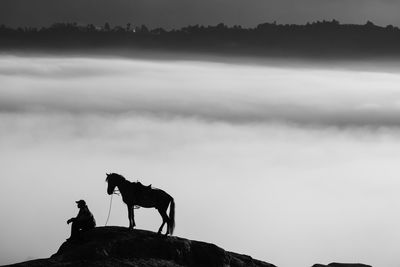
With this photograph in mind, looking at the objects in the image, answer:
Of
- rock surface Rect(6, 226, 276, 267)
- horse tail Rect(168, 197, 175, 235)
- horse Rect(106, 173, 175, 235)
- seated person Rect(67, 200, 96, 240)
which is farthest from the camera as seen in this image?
horse tail Rect(168, 197, 175, 235)

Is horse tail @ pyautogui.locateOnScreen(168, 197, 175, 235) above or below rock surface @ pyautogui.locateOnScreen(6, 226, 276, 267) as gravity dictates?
above

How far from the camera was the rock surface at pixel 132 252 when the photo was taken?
4356cm

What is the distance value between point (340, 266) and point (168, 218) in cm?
2329

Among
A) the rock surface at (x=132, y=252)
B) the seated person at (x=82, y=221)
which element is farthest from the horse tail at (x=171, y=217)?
the seated person at (x=82, y=221)

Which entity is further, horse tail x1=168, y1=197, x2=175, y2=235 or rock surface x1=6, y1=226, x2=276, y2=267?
horse tail x1=168, y1=197, x2=175, y2=235

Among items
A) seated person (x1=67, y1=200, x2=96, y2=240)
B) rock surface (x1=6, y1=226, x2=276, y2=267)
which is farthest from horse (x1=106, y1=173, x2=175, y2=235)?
seated person (x1=67, y1=200, x2=96, y2=240)

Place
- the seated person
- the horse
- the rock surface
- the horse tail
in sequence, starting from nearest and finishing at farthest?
the rock surface → the seated person → the horse → the horse tail

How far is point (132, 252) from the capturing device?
1781 inches

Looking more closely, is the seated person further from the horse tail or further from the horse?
the horse tail

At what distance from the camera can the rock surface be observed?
143 feet

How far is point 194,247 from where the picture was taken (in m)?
47.3

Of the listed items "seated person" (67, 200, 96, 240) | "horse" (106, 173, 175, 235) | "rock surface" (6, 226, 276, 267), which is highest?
"horse" (106, 173, 175, 235)

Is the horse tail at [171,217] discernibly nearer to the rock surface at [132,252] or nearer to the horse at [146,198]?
the horse at [146,198]

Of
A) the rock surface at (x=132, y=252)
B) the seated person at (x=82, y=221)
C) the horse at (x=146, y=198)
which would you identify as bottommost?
the rock surface at (x=132, y=252)
